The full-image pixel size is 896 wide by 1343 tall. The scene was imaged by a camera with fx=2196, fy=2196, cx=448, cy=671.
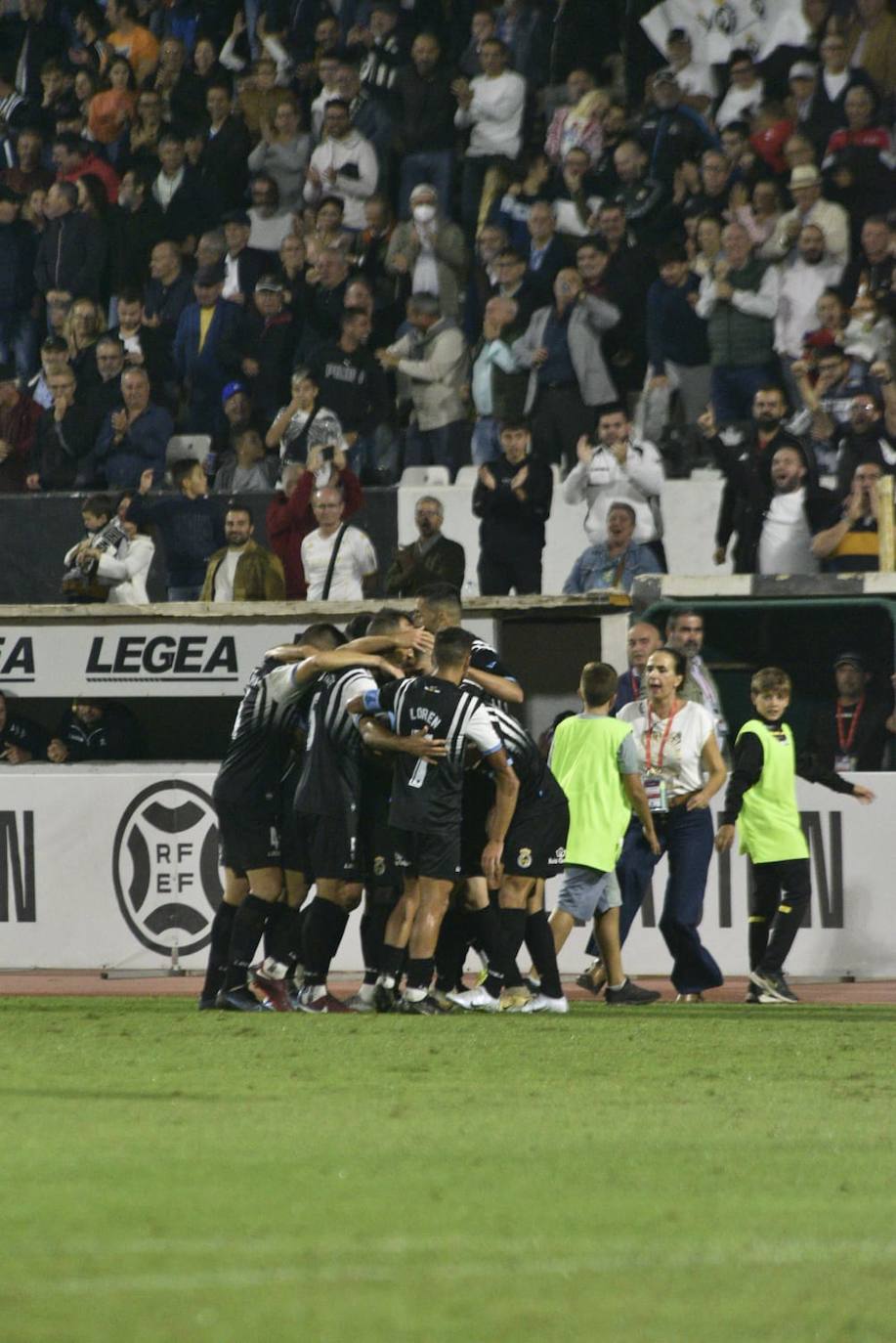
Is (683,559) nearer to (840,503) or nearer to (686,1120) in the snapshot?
(840,503)

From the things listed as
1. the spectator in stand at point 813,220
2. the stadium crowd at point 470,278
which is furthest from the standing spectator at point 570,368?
the spectator in stand at point 813,220

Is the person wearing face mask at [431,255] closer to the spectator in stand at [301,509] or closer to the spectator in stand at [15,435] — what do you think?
the spectator in stand at [301,509]

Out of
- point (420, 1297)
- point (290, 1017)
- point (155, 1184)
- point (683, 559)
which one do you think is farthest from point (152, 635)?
point (420, 1297)

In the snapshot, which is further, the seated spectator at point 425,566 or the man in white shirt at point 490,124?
the man in white shirt at point 490,124

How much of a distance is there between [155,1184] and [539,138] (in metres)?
14.9

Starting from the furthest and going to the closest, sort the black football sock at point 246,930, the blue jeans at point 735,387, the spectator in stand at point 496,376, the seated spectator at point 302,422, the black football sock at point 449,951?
the seated spectator at point 302,422 < the spectator in stand at point 496,376 < the blue jeans at point 735,387 < the black football sock at point 449,951 < the black football sock at point 246,930

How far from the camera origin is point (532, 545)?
1594 cm

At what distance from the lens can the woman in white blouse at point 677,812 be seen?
11.9 m

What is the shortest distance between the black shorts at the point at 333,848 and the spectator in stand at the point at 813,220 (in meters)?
7.66

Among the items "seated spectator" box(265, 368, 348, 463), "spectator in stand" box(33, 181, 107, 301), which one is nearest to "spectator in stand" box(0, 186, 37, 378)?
"spectator in stand" box(33, 181, 107, 301)

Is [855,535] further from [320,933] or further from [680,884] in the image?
[320,933]

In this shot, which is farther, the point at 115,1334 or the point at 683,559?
the point at 683,559

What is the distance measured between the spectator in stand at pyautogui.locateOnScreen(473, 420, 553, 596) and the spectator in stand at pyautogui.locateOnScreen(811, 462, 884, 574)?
2.05 m

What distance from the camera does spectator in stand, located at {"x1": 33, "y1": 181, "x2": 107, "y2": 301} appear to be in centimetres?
2053
